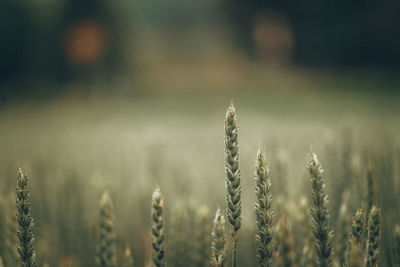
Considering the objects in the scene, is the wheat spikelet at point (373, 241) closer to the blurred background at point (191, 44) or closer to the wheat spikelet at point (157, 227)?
the wheat spikelet at point (157, 227)

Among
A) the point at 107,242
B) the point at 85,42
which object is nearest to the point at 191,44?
the point at 85,42

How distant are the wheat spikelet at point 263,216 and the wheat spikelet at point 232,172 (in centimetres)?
5

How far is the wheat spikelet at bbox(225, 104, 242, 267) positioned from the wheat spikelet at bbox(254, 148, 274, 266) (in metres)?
0.05

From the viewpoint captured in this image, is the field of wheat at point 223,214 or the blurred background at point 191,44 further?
the blurred background at point 191,44

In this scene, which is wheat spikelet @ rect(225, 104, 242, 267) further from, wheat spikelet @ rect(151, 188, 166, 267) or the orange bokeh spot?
the orange bokeh spot

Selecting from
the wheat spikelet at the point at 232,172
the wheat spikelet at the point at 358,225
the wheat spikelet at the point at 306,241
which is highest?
the wheat spikelet at the point at 232,172

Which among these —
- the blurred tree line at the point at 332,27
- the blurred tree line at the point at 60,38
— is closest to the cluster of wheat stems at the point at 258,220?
the blurred tree line at the point at 332,27

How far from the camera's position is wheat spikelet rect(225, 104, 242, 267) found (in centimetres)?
88

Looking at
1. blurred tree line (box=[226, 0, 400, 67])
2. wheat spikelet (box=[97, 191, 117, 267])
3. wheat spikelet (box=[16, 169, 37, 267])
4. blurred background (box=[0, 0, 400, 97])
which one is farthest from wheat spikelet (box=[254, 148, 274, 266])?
blurred background (box=[0, 0, 400, 97])

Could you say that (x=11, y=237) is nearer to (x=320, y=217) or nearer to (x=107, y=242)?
(x=107, y=242)

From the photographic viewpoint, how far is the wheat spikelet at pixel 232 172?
2.89ft

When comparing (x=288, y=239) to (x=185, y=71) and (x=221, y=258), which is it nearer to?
(x=221, y=258)

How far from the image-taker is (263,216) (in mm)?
863

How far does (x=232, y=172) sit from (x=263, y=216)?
0.13 metres
